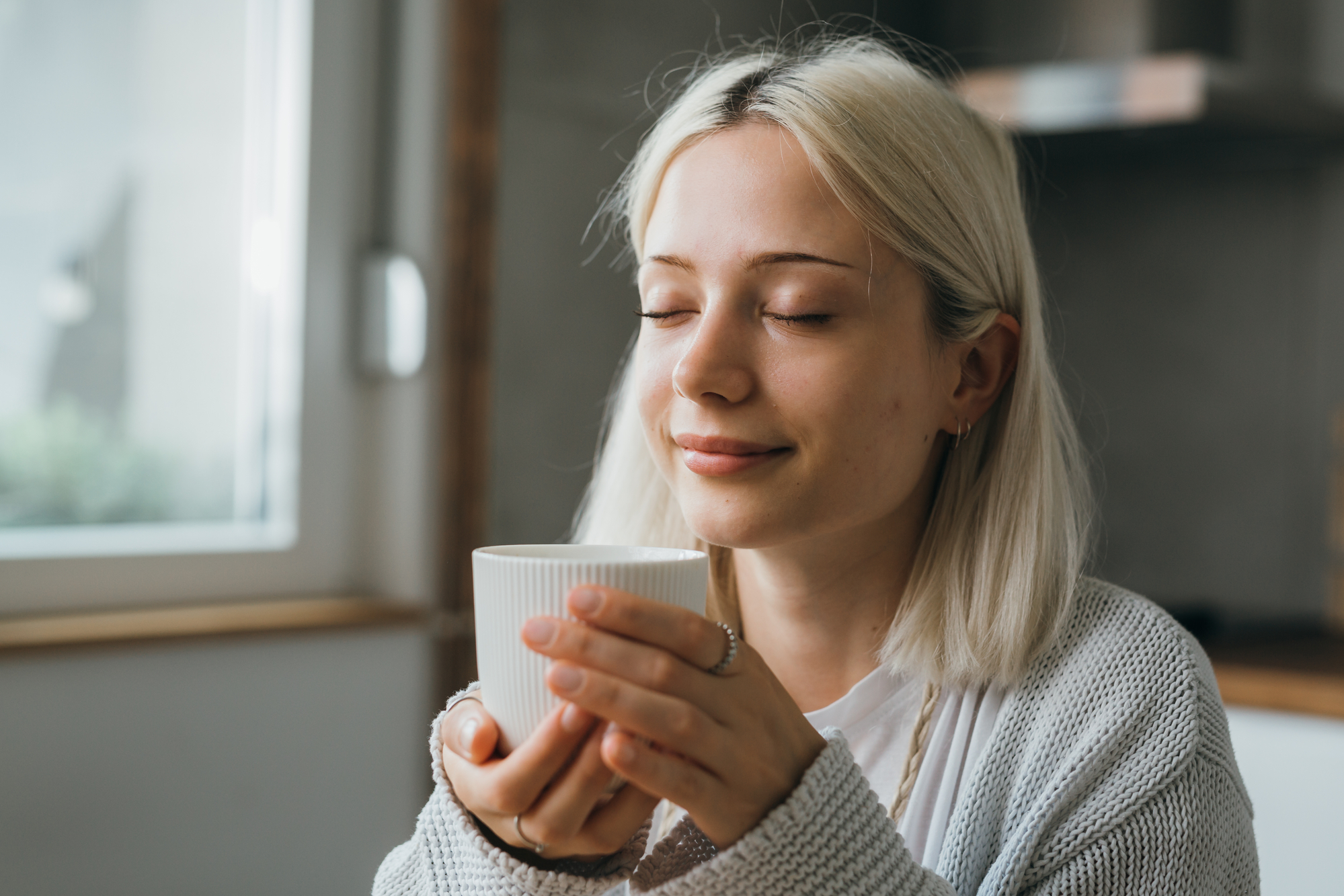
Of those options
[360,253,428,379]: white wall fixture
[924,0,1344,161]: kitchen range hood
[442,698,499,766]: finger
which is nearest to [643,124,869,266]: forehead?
[442,698,499,766]: finger

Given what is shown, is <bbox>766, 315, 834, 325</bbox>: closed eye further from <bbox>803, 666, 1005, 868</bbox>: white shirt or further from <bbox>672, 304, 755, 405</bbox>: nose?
<bbox>803, 666, 1005, 868</bbox>: white shirt

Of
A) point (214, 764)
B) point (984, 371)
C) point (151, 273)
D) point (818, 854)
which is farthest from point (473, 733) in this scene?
point (151, 273)

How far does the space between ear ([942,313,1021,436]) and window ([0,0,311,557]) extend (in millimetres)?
1235

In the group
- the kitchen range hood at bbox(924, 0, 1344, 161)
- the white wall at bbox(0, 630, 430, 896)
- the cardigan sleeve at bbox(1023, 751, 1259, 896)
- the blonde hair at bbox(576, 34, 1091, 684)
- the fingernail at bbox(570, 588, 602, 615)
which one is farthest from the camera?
the kitchen range hood at bbox(924, 0, 1344, 161)

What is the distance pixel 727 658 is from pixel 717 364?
0.86ft

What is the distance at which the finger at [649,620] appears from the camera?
63 centimetres

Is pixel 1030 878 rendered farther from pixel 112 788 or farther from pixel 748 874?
pixel 112 788

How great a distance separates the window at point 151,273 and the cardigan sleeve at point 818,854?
1.28 meters

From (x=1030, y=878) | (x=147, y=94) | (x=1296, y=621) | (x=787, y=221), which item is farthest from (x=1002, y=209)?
(x=1296, y=621)

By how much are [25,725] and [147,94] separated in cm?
88

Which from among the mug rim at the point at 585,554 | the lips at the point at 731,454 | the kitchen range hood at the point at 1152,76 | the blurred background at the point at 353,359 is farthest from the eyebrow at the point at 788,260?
the kitchen range hood at the point at 1152,76

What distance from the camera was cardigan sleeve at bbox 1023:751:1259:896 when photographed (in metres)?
0.82

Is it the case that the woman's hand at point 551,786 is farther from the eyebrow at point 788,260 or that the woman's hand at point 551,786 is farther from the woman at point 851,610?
the eyebrow at point 788,260

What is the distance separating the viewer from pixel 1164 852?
0.82 metres
